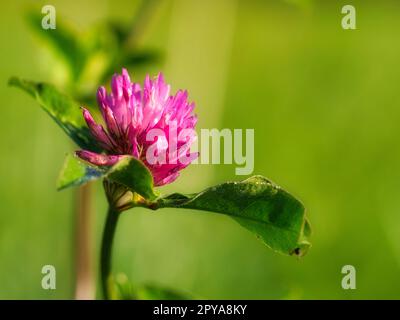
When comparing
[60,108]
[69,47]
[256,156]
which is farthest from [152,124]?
[256,156]

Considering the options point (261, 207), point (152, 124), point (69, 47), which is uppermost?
point (69, 47)

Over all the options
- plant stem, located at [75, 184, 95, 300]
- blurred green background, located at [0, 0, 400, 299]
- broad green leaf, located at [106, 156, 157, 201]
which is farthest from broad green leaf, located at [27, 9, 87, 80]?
broad green leaf, located at [106, 156, 157, 201]

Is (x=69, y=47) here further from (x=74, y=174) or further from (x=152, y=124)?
(x=74, y=174)

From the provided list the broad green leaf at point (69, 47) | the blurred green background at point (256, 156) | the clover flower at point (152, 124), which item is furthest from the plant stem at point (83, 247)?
the clover flower at point (152, 124)

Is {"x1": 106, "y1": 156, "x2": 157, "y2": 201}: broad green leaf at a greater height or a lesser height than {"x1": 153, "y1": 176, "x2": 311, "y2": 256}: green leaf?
greater

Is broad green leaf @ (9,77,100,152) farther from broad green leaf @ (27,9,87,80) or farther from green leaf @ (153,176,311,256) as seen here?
broad green leaf @ (27,9,87,80)

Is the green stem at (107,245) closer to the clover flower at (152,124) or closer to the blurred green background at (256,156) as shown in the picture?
the clover flower at (152,124)
